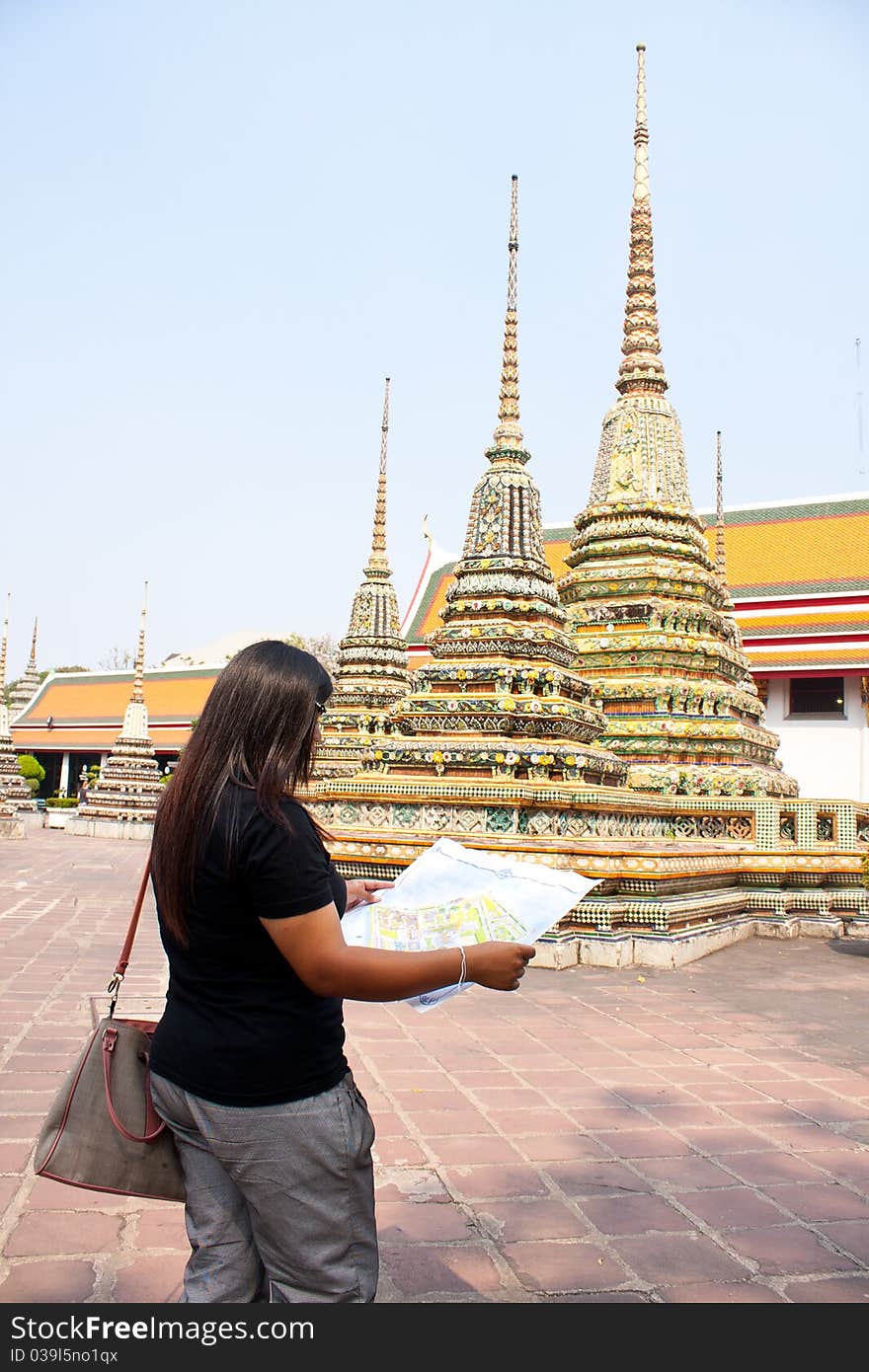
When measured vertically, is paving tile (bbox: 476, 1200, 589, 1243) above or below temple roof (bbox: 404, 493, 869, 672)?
below

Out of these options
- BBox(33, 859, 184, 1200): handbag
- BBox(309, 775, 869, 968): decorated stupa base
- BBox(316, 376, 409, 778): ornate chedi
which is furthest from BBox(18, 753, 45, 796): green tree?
BBox(33, 859, 184, 1200): handbag

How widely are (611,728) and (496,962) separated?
11.0 meters

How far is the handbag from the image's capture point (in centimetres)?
194

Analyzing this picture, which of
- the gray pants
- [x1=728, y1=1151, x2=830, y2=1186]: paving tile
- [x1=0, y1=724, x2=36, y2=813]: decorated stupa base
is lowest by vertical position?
[x1=728, y1=1151, x2=830, y2=1186]: paving tile

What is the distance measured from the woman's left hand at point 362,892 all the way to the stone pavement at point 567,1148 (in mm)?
1081

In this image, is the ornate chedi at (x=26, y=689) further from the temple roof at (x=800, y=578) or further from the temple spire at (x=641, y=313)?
the temple spire at (x=641, y=313)

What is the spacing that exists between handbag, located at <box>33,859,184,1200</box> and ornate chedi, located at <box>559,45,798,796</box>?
34.1 ft

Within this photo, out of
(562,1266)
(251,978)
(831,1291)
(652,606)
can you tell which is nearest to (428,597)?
(652,606)

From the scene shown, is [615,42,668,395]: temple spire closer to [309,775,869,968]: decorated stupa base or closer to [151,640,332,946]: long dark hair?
[309,775,869,968]: decorated stupa base

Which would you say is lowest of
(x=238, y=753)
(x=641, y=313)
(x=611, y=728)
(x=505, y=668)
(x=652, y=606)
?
(x=238, y=753)

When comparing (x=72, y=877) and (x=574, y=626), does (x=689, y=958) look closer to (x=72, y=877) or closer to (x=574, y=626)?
(x=574, y=626)

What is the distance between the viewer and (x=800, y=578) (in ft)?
75.8

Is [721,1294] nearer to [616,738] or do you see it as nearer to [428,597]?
[616,738]

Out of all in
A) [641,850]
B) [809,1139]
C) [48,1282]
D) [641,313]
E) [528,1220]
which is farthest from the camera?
[641,313]
